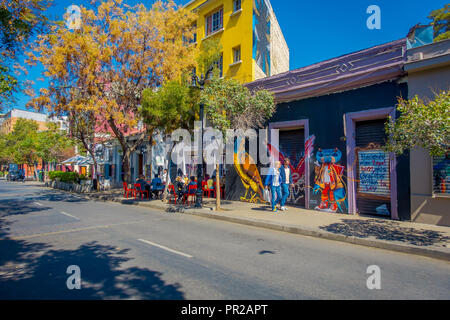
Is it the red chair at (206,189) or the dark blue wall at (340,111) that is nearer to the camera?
the dark blue wall at (340,111)

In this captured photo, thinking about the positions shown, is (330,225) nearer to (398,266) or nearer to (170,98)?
(398,266)

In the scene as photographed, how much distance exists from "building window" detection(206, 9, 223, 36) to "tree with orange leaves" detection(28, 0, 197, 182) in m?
3.64

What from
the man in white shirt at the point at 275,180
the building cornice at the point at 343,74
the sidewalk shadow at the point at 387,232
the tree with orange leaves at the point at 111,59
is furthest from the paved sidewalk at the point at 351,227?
the tree with orange leaves at the point at 111,59

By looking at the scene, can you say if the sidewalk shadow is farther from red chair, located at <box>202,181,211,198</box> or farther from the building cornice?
red chair, located at <box>202,181,211,198</box>

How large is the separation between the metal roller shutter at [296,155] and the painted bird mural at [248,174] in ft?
5.06

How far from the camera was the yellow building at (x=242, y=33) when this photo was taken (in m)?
15.3

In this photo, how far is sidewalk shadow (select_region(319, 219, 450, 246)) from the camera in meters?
6.24

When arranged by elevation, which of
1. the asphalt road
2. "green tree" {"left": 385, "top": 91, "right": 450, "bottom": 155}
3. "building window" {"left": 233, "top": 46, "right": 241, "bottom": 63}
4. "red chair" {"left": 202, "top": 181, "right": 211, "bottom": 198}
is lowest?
the asphalt road

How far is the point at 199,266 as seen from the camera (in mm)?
4605

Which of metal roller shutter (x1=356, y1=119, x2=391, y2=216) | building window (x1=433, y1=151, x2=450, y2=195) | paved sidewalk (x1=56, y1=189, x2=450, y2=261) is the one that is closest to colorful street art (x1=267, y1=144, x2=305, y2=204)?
paved sidewalk (x1=56, y1=189, x2=450, y2=261)

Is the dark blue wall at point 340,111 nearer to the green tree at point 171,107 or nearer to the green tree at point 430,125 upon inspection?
the green tree at point 430,125

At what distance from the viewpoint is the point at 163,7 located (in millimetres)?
13812

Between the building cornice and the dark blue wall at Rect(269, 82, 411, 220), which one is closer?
the dark blue wall at Rect(269, 82, 411, 220)

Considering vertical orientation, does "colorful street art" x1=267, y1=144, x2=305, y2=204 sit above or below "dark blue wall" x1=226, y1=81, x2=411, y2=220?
below
